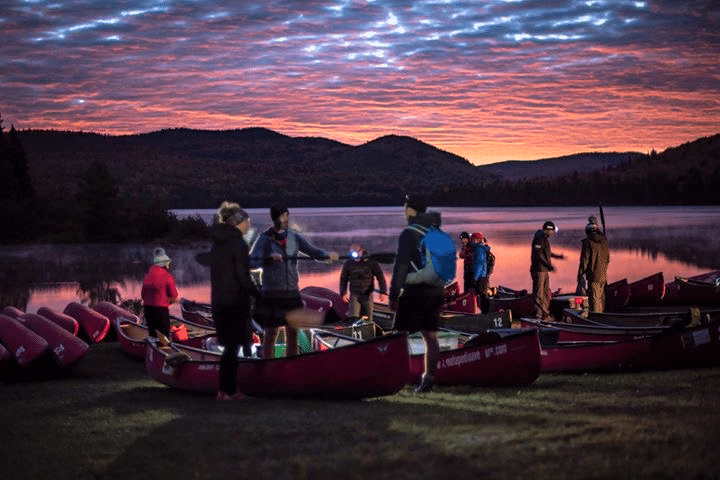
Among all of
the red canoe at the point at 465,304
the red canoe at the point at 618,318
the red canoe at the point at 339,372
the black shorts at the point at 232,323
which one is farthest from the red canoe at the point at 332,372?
the red canoe at the point at 465,304

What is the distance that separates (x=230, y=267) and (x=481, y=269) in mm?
11526

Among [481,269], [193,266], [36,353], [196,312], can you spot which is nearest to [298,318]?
[36,353]

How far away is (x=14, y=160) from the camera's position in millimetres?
85562

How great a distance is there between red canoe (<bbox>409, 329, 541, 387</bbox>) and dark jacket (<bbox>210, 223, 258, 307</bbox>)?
281 cm

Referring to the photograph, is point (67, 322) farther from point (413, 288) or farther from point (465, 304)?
point (413, 288)

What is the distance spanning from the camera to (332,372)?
1034 centimetres

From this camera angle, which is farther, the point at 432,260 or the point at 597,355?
the point at 597,355

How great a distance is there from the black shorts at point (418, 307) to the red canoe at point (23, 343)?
25.0 feet

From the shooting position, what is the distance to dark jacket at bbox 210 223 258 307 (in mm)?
10031

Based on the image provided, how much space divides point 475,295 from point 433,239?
11.8 metres

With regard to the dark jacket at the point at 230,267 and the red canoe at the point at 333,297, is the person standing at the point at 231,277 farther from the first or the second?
the red canoe at the point at 333,297

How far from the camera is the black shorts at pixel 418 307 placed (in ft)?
33.2

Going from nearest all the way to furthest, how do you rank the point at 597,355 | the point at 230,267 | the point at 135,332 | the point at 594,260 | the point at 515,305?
the point at 230,267
the point at 597,355
the point at 594,260
the point at 135,332
the point at 515,305

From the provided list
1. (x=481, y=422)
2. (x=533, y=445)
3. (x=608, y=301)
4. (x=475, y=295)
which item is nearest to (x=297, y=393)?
(x=481, y=422)
